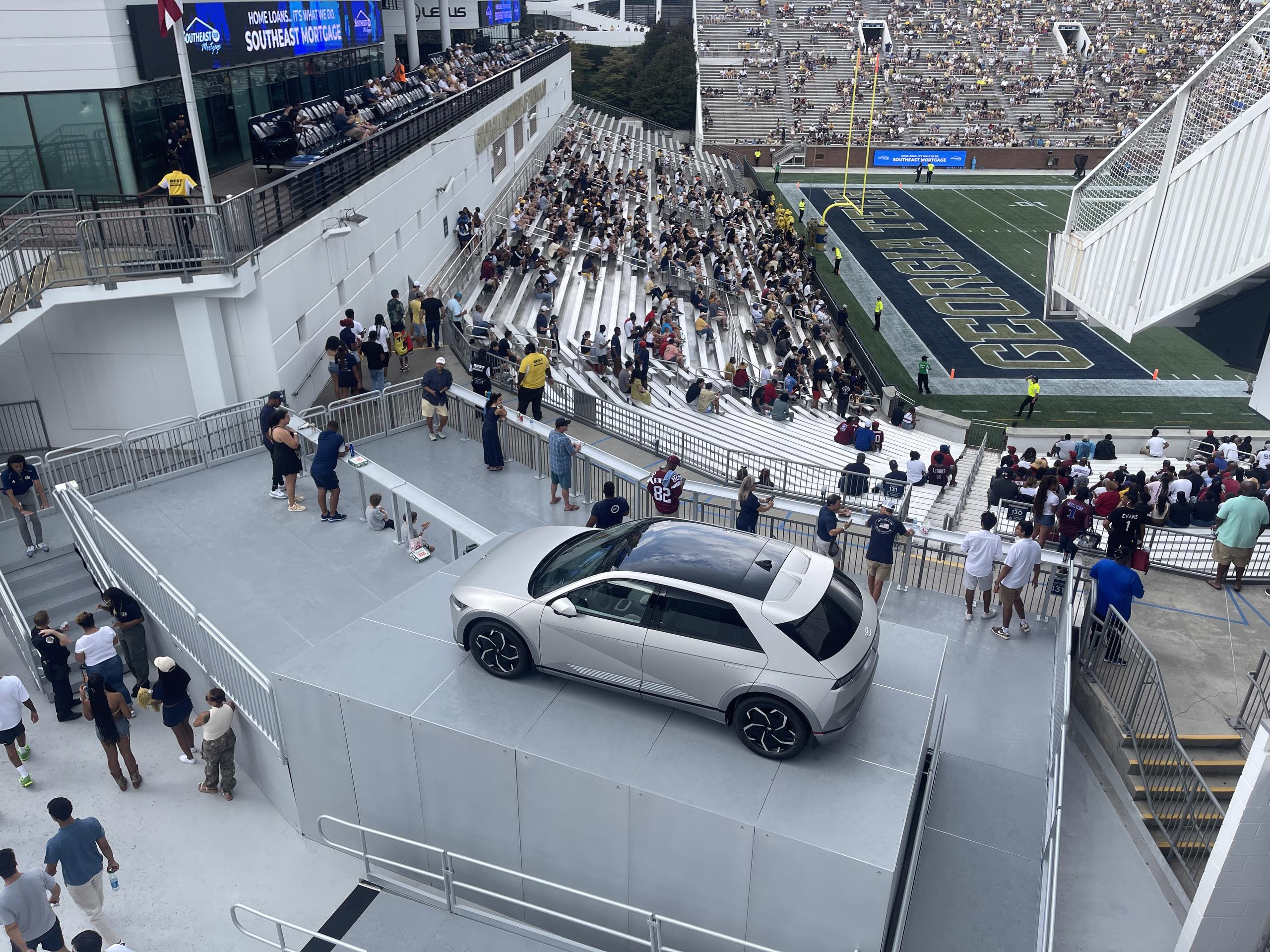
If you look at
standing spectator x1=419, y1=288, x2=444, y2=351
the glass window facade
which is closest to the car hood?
the glass window facade

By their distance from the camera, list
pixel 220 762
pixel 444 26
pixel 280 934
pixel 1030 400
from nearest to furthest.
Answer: pixel 280 934
pixel 220 762
pixel 1030 400
pixel 444 26

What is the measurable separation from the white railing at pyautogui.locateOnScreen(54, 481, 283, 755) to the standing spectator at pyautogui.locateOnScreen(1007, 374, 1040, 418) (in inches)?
953

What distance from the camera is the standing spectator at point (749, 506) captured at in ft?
40.9

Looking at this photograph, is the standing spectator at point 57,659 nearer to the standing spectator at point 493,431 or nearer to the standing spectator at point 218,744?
the standing spectator at point 218,744

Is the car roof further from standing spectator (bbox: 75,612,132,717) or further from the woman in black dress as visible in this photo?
the woman in black dress

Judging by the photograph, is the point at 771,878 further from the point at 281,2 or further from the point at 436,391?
the point at 281,2

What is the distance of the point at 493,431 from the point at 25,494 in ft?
21.2

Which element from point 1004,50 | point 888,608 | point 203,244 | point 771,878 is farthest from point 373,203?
point 1004,50

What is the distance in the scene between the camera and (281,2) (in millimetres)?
21328

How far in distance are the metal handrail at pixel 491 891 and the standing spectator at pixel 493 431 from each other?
7345mm

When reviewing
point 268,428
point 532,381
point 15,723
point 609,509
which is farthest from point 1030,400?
point 15,723

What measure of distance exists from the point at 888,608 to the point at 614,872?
590cm

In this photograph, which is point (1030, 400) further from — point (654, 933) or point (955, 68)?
point (955, 68)

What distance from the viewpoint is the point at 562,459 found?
14.0 meters
